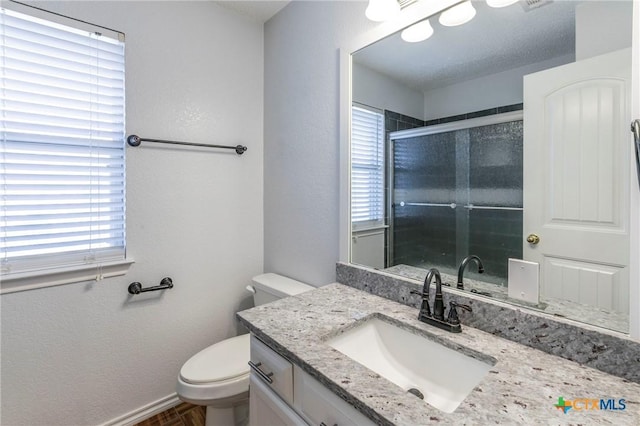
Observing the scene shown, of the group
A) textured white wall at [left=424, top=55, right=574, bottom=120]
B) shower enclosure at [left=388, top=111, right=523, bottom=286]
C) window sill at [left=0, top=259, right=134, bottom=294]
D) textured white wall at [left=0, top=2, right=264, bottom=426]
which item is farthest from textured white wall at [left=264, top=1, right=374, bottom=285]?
window sill at [left=0, top=259, right=134, bottom=294]

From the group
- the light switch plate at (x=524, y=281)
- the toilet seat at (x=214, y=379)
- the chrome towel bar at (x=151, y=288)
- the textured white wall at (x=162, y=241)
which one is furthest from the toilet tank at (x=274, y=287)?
the light switch plate at (x=524, y=281)

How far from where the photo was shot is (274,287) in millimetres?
1659

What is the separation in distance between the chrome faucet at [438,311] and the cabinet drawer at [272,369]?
48cm

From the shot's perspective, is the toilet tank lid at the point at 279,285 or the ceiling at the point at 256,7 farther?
the ceiling at the point at 256,7

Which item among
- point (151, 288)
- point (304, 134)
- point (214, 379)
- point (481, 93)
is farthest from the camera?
point (304, 134)

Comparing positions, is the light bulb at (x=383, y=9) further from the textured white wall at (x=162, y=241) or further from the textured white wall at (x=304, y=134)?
the textured white wall at (x=162, y=241)

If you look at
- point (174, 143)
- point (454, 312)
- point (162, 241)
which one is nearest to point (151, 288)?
point (162, 241)

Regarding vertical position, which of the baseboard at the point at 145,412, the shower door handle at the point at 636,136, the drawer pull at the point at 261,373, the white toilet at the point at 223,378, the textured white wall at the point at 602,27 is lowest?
the baseboard at the point at 145,412

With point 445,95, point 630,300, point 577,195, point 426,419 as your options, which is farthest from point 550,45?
point 426,419

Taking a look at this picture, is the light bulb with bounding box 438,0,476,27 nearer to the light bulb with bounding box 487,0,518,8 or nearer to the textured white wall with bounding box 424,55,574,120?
the light bulb with bounding box 487,0,518,8

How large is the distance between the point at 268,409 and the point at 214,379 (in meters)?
0.45

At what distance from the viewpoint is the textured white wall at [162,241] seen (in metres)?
1.34

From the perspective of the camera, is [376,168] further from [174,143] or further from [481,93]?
[174,143]

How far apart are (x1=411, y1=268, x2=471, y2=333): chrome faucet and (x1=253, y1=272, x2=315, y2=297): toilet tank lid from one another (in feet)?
2.46
